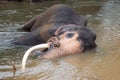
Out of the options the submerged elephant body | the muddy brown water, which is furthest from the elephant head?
the muddy brown water

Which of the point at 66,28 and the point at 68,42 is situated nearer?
the point at 68,42

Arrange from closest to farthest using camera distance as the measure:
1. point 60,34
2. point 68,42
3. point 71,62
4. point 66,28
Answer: point 71,62 < point 68,42 < point 60,34 < point 66,28

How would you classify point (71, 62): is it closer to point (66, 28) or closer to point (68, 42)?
point (68, 42)

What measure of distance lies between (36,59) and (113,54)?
1490 millimetres

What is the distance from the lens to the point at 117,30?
9.74m

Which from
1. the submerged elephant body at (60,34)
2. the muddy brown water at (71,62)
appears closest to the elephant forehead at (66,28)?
the submerged elephant body at (60,34)

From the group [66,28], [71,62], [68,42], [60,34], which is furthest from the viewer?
[66,28]

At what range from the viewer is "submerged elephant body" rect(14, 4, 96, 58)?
7.11m

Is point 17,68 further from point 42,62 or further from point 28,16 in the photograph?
point 28,16

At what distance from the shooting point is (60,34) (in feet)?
24.7

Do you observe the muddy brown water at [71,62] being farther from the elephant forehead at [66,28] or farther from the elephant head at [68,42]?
the elephant forehead at [66,28]

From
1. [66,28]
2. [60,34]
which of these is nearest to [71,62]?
A: [60,34]

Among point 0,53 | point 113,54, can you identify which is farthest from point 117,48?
point 0,53

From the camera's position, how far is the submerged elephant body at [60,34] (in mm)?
7105
